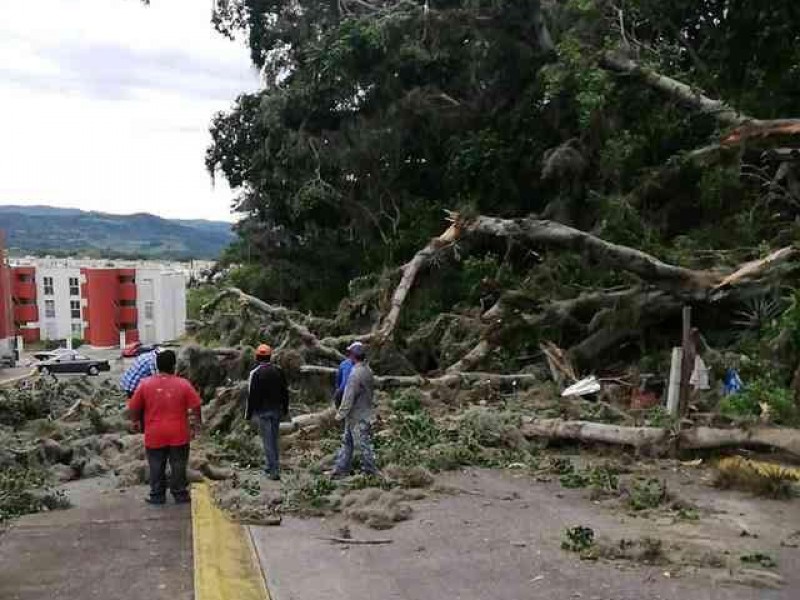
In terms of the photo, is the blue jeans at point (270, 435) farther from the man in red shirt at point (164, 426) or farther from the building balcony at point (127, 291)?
the building balcony at point (127, 291)

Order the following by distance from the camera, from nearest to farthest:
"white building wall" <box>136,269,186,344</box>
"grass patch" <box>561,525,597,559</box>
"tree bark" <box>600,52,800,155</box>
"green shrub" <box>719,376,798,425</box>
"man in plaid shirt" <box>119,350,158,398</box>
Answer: "grass patch" <box>561,525,597,559</box> → "green shrub" <box>719,376,798,425</box> → "man in plaid shirt" <box>119,350,158,398</box> → "tree bark" <box>600,52,800,155</box> → "white building wall" <box>136,269,186,344</box>

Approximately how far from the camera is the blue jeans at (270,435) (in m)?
8.82

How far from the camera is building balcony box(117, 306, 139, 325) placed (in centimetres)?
7900

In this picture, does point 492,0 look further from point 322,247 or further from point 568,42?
point 322,247

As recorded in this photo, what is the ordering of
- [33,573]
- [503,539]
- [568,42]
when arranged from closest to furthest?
[33,573] → [503,539] → [568,42]

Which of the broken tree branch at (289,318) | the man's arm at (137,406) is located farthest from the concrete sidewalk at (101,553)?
the broken tree branch at (289,318)

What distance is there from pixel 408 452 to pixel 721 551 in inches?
158

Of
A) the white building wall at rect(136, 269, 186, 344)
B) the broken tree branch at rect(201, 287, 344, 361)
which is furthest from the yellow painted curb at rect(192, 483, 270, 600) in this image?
the white building wall at rect(136, 269, 186, 344)

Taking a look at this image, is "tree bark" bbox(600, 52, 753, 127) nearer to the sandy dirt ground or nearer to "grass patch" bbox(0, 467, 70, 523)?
the sandy dirt ground

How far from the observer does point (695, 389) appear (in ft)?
34.7

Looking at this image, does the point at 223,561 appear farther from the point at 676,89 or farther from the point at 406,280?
the point at 676,89

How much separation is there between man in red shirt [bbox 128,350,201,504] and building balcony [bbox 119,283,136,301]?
75095mm

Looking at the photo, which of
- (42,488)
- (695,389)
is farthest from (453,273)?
(42,488)

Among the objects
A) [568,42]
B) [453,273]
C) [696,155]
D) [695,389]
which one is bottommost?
[695,389]
